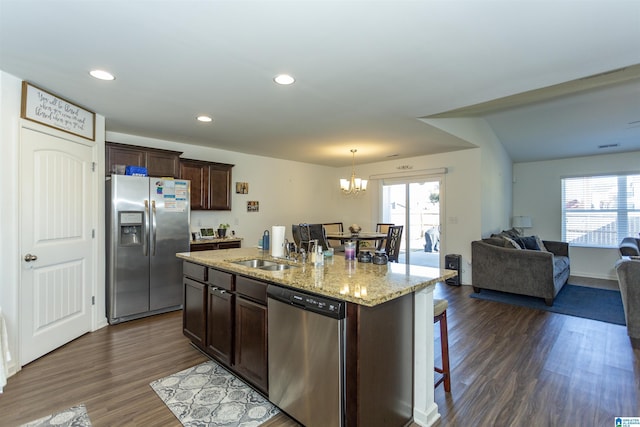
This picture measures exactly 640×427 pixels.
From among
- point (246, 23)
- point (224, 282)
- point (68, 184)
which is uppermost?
point (246, 23)

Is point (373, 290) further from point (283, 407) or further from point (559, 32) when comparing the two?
point (559, 32)

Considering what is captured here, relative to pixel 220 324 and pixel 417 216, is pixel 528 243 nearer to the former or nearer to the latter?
pixel 417 216

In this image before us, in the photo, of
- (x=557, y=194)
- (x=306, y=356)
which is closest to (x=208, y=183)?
(x=306, y=356)

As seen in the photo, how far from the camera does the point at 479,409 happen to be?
6.91 ft

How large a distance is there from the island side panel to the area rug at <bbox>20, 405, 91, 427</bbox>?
5.64 feet

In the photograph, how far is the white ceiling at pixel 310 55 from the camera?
1743mm

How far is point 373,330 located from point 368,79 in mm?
2032

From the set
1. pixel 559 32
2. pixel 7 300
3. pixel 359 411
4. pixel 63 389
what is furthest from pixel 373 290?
pixel 7 300

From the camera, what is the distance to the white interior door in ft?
8.93

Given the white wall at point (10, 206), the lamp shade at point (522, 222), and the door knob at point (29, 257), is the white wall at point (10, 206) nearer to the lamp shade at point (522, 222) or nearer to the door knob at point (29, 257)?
the door knob at point (29, 257)

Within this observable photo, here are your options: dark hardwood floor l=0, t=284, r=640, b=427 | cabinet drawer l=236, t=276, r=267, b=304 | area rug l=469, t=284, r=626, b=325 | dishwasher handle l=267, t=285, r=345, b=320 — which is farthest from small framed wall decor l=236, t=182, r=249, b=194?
area rug l=469, t=284, r=626, b=325

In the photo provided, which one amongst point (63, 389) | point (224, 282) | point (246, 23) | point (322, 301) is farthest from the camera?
point (224, 282)

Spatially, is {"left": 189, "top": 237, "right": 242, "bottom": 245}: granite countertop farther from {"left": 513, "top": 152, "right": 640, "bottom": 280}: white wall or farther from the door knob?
{"left": 513, "top": 152, "right": 640, "bottom": 280}: white wall

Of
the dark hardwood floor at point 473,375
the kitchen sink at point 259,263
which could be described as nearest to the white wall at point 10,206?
the dark hardwood floor at point 473,375
